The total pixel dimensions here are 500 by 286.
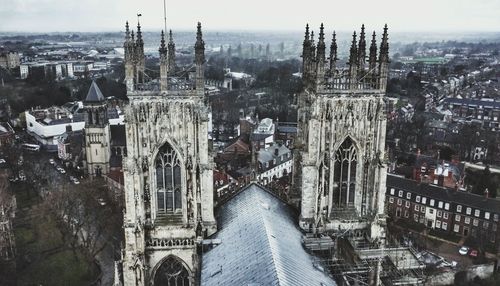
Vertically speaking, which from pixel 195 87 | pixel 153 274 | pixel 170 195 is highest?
pixel 195 87

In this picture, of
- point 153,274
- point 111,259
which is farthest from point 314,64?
point 111,259

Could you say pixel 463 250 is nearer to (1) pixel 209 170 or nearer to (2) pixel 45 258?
(1) pixel 209 170

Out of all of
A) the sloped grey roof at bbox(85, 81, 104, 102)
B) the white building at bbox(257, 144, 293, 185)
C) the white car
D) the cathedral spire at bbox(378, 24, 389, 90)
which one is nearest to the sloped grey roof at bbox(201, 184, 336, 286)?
the cathedral spire at bbox(378, 24, 389, 90)

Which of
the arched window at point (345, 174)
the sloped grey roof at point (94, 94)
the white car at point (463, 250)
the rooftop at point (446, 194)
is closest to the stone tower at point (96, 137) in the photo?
the sloped grey roof at point (94, 94)

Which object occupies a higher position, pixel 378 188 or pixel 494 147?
pixel 378 188

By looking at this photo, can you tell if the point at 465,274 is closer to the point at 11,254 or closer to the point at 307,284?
the point at 307,284

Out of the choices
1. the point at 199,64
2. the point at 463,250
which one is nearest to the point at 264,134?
the point at 463,250
